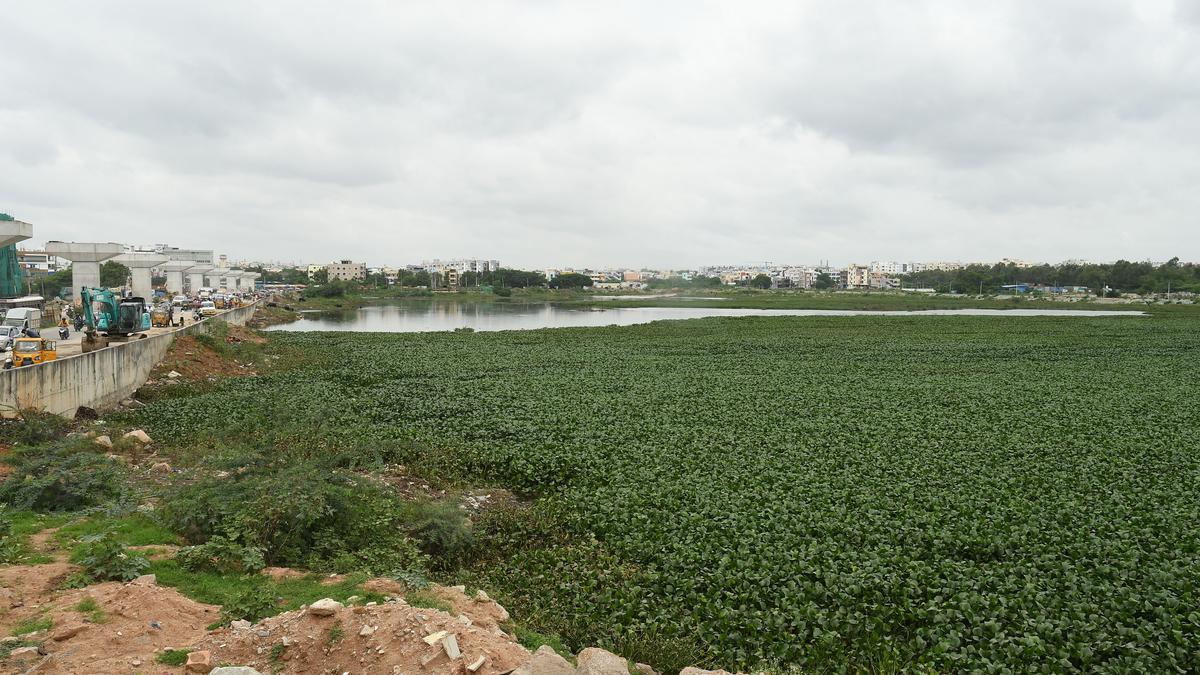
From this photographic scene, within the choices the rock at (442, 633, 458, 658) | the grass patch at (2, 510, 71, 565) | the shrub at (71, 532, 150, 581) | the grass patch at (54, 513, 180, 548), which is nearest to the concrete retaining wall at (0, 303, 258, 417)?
the grass patch at (2, 510, 71, 565)

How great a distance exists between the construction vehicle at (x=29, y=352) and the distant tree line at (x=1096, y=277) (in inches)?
5771

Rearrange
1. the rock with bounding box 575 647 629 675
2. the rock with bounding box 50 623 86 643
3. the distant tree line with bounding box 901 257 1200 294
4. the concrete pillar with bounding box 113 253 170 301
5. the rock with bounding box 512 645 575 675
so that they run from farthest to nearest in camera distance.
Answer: the distant tree line with bounding box 901 257 1200 294 < the concrete pillar with bounding box 113 253 170 301 < the rock with bounding box 50 623 86 643 < the rock with bounding box 575 647 629 675 < the rock with bounding box 512 645 575 675

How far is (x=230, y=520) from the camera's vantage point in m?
9.51

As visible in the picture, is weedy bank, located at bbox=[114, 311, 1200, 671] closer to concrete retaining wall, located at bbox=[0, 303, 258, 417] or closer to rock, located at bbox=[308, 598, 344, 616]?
concrete retaining wall, located at bbox=[0, 303, 258, 417]

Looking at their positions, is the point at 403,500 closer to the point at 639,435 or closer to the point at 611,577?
the point at 611,577

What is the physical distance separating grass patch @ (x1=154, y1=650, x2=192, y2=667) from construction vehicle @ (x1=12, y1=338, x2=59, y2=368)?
19209mm

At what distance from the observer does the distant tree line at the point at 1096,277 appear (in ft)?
398

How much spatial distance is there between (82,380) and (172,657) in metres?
16.6

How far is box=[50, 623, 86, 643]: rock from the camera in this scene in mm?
6094

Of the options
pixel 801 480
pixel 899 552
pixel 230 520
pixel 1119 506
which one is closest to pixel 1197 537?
pixel 1119 506

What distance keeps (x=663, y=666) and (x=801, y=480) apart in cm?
703

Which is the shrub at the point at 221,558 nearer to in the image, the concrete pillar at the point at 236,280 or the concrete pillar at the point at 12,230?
the concrete pillar at the point at 12,230

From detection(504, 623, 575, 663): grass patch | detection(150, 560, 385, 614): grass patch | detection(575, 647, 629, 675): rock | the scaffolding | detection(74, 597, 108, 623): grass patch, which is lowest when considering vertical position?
detection(504, 623, 575, 663): grass patch

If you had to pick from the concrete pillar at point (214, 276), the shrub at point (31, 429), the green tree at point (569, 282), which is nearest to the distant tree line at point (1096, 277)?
the green tree at point (569, 282)
